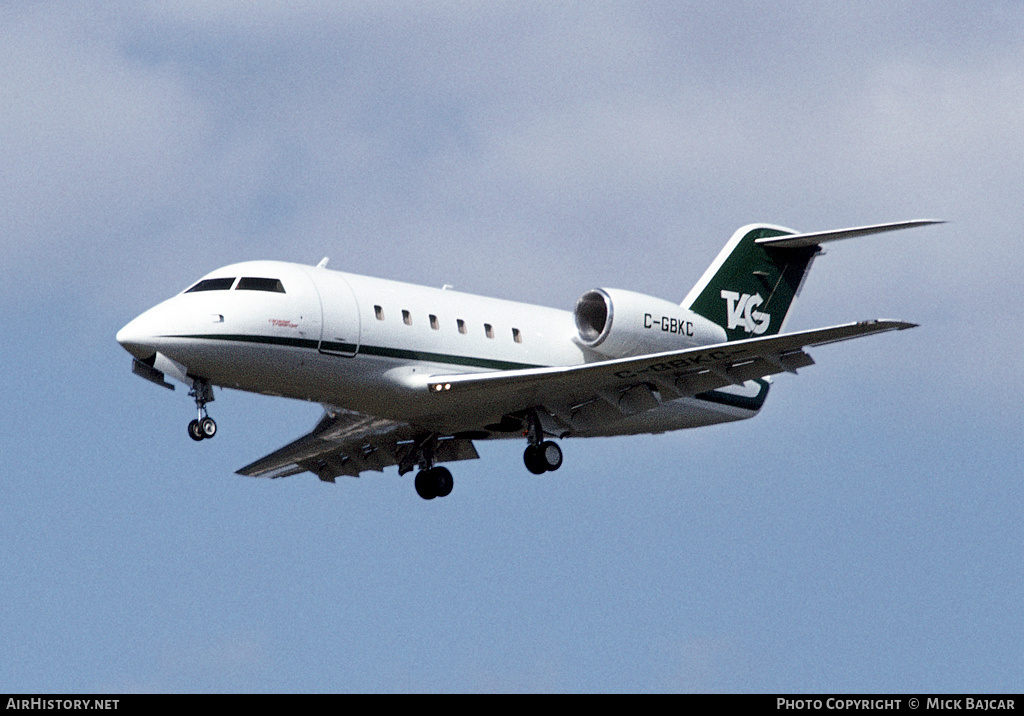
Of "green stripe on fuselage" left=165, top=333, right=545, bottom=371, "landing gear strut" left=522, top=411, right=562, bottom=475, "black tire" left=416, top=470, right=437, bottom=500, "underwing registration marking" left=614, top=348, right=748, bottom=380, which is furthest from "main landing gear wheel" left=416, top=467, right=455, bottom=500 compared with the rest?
"underwing registration marking" left=614, top=348, right=748, bottom=380

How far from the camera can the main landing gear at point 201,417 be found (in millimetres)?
25562

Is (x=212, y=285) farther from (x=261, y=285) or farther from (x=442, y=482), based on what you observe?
(x=442, y=482)

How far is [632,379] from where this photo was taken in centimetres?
2817

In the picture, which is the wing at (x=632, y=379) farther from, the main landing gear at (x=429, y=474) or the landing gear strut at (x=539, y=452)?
the main landing gear at (x=429, y=474)

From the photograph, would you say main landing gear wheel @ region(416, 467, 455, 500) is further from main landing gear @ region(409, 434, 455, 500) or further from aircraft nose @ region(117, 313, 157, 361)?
aircraft nose @ region(117, 313, 157, 361)

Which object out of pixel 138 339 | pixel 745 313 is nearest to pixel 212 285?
pixel 138 339

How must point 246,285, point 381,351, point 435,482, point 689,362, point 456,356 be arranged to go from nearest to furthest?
point 246,285 → point 381,351 → point 689,362 → point 456,356 → point 435,482

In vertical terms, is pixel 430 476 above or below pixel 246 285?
below

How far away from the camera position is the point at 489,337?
28609 mm

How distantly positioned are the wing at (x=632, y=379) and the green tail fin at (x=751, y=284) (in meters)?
3.72

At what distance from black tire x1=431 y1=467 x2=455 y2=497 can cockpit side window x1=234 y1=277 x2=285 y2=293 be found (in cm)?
544

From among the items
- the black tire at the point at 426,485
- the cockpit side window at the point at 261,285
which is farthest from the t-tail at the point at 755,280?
the cockpit side window at the point at 261,285

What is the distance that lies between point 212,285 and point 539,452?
250 inches
